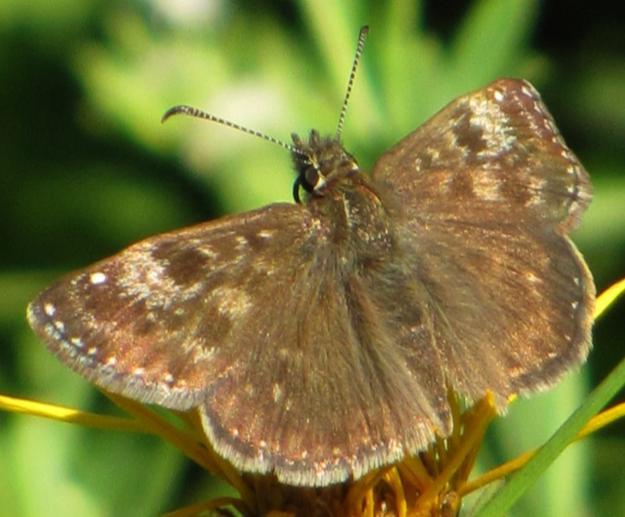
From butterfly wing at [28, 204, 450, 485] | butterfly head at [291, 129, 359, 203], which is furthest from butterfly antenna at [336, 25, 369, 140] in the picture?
butterfly wing at [28, 204, 450, 485]

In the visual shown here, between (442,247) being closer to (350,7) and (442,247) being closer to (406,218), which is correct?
(406,218)

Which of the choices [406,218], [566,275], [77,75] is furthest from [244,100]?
[566,275]

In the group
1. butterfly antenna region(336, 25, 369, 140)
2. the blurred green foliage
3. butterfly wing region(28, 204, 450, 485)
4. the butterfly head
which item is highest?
butterfly antenna region(336, 25, 369, 140)

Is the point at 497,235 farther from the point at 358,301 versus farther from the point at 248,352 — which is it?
the point at 248,352

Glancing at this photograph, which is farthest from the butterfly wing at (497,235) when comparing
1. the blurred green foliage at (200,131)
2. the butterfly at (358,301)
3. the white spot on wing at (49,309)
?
the white spot on wing at (49,309)

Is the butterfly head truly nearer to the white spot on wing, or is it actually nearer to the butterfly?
the butterfly

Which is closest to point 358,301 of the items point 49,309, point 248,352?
point 248,352

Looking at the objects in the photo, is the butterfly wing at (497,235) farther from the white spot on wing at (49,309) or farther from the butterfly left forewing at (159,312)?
the white spot on wing at (49,309)
